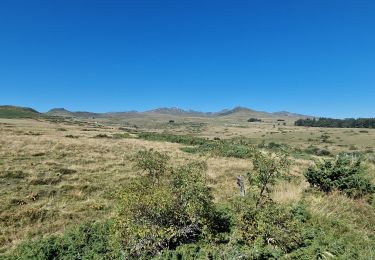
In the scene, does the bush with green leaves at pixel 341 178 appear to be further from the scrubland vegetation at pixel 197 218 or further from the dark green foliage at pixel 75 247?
the dark green foliage at pixel 75 247

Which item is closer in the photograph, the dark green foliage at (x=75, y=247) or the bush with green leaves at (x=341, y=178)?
the dark green foliage at (x=75, y=247)

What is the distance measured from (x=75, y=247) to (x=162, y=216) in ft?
7.78

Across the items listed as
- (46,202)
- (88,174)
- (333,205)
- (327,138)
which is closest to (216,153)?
(88,174)

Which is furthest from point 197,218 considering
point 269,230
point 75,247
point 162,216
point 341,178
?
point 341,178

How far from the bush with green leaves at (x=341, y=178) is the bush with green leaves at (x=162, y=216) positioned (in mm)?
6956

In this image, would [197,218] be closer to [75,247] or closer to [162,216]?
[162,216]

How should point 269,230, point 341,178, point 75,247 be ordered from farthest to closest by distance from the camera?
point 341,178
point 75,247
point 269,230

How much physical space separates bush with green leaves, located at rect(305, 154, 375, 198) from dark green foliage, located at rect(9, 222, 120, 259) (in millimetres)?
9184

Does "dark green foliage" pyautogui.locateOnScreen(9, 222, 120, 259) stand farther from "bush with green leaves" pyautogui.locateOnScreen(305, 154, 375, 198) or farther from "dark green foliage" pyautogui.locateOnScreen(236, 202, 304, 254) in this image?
"bush with green leaves" pyautogui.locateOnScreen(305, 154, 375, 198)

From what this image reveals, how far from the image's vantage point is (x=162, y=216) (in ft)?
28.8

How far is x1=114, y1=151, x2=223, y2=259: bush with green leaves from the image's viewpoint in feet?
26.6

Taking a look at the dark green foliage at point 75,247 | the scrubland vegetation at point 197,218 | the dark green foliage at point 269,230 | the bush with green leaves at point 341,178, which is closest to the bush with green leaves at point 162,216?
the scrubland vegetation at point 197,218

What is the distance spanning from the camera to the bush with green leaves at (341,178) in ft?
46.3

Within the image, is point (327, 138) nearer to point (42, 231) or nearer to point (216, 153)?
point (216, 153)
